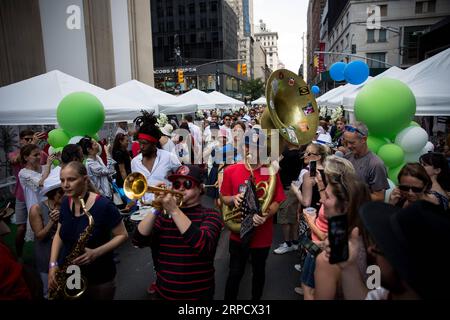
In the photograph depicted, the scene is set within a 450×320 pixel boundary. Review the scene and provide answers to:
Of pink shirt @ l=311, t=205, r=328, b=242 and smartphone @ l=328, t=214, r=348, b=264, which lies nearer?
smartphone @ l=328, t=214, r=348, b=264

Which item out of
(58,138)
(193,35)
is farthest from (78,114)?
(193,35)

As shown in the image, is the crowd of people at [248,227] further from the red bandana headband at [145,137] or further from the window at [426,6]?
the window at [426,6]

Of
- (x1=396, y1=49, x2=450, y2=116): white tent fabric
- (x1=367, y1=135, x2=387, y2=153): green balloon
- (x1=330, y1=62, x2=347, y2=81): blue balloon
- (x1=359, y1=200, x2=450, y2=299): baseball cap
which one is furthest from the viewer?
(x1=330, y1=62, x2=347, y2=81): blue balloon

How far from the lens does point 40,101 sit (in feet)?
19.5

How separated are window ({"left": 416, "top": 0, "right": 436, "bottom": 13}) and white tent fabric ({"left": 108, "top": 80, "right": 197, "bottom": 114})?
118 feet

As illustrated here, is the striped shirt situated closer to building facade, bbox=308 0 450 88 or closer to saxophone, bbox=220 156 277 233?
saxophone, bbox=220 156 277 233

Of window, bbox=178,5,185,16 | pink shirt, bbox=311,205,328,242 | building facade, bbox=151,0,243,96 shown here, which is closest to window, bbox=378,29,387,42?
building facade, bbox=151,0,243,96

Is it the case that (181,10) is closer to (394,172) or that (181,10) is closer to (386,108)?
(386,108)

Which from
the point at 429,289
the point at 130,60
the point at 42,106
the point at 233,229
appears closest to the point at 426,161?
the point at 233,229

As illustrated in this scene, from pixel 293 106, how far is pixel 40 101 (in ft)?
16.3

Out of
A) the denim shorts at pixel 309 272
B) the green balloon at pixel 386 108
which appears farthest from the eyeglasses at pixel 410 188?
the green balloon at pixel 386 108

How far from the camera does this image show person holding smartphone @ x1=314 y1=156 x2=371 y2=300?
60.4 inches
